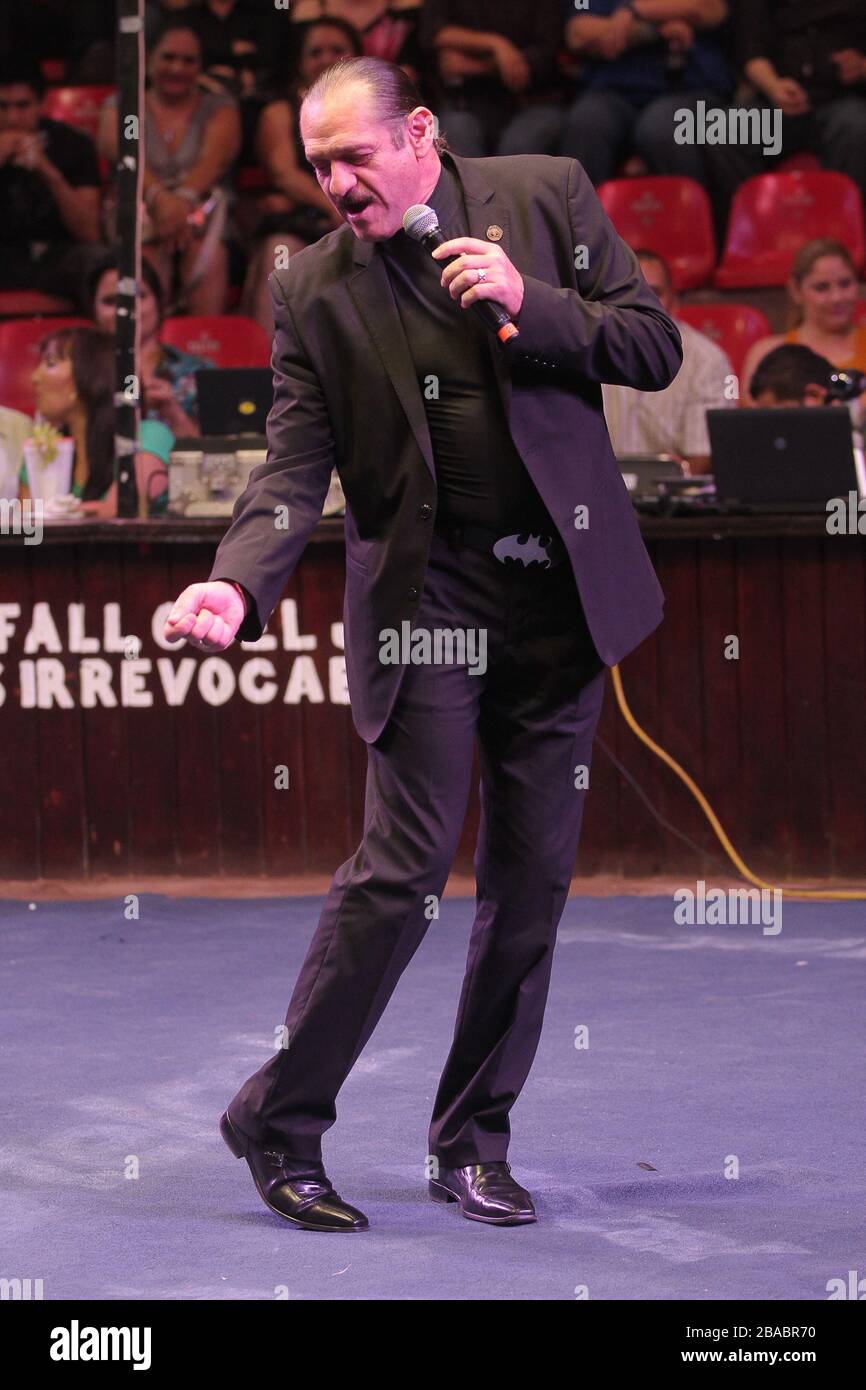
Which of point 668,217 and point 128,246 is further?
point 668,217

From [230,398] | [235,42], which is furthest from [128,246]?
[235,42]

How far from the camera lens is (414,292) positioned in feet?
8.37

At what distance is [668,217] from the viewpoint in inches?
319

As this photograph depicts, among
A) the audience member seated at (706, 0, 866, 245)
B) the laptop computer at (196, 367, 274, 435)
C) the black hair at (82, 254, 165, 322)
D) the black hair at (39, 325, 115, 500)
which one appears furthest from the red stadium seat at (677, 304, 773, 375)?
the laptop computer at (196, 367, 274, 435)

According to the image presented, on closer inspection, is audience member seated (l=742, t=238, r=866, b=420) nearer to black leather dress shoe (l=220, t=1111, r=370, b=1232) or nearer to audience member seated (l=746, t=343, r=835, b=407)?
audience member seated (l=746, t=343, r=835, b=407)

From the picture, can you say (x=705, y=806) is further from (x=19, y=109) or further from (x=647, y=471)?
(x=19, y=109)

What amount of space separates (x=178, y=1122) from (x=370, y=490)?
121cm

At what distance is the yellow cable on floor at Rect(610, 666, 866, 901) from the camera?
16.5ft

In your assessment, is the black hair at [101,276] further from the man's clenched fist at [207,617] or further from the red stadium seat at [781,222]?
the man's clenched fist at [207,617]

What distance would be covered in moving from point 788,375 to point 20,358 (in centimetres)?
331

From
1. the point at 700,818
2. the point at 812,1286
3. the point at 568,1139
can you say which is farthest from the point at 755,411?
the point at 812,1286

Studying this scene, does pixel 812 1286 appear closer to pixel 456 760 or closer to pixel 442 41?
pixel 456 760

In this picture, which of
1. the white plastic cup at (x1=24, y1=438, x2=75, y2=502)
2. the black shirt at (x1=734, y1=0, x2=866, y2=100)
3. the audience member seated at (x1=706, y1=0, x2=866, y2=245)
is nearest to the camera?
the white plastic cup at (x1=24, y1=438, x2=75, y2=502)

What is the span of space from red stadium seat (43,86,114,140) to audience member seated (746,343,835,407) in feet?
11.9
